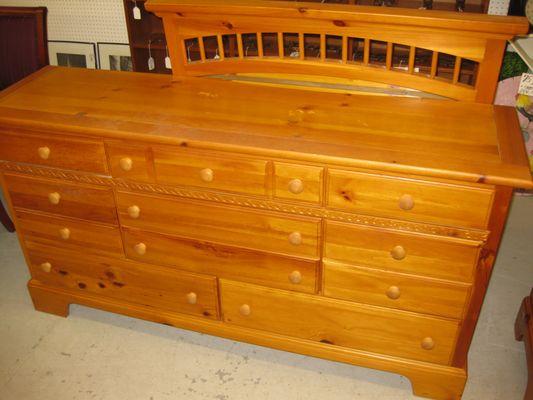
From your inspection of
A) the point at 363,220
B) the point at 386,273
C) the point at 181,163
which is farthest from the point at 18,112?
the point at 386,273

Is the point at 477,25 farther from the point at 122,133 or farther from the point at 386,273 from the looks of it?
the point at 122,133

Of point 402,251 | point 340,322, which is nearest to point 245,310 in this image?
point 340,322

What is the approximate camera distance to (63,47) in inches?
176

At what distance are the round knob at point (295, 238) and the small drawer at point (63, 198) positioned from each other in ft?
2.57

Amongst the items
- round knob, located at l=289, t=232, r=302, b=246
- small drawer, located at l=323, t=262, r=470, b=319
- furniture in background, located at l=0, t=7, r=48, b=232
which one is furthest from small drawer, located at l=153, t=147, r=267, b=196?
furniture in background, located at l=0, t=7, r=48, b=232

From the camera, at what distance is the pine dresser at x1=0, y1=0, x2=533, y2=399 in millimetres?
1755

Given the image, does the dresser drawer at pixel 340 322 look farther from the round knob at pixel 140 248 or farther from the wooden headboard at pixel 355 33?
the wooden headboard at pixel 355 33

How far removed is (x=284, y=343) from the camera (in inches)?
88.0

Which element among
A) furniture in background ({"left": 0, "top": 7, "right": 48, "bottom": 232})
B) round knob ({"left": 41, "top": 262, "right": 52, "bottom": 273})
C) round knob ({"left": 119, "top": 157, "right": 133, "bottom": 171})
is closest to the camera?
round knob ({"left": 119, "top": 157, "right": 133, "bottom": 171})

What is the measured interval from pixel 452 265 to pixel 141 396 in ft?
4.61

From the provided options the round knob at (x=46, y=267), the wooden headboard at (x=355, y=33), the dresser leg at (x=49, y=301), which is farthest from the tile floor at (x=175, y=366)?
the wooden headboard at (x=355, y=33)

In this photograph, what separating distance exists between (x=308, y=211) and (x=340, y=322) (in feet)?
1.79

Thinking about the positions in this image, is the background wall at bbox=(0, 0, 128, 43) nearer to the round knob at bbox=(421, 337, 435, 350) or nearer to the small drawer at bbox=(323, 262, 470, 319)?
the small drawer at bbox=(323, 262, 470, 319)

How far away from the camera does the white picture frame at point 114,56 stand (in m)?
4.34
